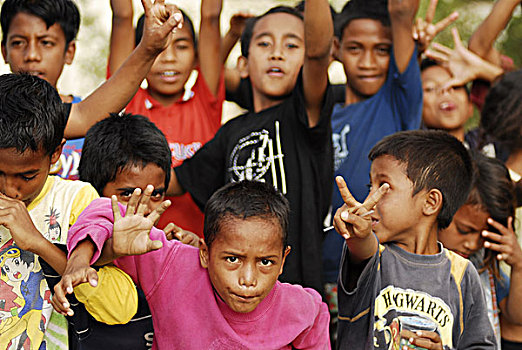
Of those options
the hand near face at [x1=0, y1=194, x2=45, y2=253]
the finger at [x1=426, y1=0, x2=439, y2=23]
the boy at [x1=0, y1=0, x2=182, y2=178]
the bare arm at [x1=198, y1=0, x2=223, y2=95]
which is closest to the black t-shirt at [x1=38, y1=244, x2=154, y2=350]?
the hand near face at [x1=0, y1=194, x2=45, y2=253]

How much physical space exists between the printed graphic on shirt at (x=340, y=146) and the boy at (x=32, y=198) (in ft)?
5.10

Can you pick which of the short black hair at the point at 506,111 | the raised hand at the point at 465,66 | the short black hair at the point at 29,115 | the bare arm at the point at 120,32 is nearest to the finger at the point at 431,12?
the raised hand at the point at 465,66

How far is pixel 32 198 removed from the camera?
94.4 inches

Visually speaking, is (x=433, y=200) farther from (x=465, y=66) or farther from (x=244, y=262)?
(x=465, y=66)

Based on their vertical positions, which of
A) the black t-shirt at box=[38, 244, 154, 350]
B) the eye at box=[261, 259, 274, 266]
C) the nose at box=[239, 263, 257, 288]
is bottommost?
the black t-shirt at box=[38, 244, 154, 350]

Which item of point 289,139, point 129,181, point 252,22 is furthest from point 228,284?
point 252,22

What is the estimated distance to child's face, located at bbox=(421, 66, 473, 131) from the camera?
4.10 metres

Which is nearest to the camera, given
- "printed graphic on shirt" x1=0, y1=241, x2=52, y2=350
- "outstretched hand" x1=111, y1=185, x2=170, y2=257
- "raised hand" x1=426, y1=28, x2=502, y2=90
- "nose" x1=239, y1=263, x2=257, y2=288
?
"outstretched hand" x1=111, y1=185, x2=170, y2=257

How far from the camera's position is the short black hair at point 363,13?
3850 mm

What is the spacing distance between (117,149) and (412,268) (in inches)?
49.8

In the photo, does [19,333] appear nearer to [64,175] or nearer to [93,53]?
[64,175]

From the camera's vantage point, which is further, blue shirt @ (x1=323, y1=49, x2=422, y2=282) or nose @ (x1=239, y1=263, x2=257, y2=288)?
blue shirt @ (x1=323, y1=49, x2=422, y2=282)

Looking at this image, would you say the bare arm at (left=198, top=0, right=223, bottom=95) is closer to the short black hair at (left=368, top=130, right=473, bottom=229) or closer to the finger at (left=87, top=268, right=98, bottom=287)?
the short black hair at (left=368, top=130, right=473, bottom=229)

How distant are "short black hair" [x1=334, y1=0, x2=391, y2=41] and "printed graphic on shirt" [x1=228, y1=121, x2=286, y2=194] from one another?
91 centimetres
